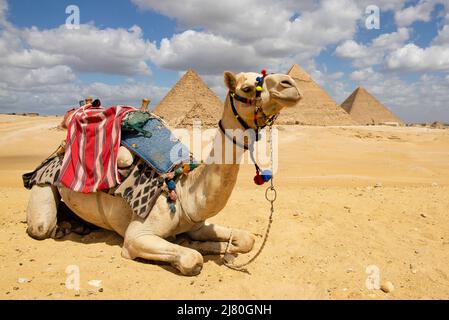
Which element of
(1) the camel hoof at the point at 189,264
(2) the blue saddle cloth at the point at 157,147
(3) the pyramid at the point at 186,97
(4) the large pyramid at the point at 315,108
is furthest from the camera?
(4) the large pyramid at the point at 315,108

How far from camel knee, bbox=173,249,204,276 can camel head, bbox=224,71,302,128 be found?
1326 millimetres

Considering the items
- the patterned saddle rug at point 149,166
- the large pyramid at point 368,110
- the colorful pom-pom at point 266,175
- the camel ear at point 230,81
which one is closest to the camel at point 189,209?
the camel ear at point 230,81

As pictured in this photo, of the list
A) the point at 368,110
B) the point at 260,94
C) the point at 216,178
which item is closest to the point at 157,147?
the point at 216,178

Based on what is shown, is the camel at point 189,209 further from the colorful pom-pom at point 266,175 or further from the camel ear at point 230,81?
the colorful pom-pom at point 266,175

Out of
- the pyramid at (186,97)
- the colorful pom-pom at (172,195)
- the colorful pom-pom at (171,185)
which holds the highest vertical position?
the pyramid at (186,97)

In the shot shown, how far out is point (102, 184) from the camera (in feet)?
13.7

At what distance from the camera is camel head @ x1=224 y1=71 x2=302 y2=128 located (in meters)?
3.02

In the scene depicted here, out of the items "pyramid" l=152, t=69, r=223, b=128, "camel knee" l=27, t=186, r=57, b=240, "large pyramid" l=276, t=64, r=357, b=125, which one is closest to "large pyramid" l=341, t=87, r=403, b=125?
"large pyramid" l=276, t=64, r=357, b=125

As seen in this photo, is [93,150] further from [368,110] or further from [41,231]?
[368,110]

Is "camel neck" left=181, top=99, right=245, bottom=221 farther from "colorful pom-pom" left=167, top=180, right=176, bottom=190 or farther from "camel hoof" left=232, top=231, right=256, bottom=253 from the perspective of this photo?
"camel hoof" left=232, top=231, right=256, bottom=253

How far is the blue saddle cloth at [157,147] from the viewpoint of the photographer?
13.6 ft

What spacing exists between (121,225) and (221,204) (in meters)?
1.28

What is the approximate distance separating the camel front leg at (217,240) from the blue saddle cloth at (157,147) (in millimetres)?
862

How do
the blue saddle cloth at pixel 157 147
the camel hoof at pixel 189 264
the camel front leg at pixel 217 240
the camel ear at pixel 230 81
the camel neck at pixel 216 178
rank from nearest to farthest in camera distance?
the camel ear at pixel 230 81, the camel neck at pixel 216 178, the camel hoof at pixel 189 264, the blue saddle cloth at pixel 157 147, the camel front leg at pixel 217 240
